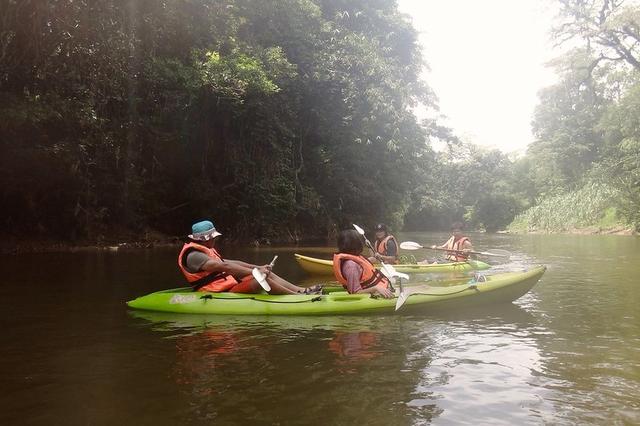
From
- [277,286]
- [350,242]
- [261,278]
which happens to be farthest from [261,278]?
[350,242]

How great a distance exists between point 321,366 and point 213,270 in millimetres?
2404

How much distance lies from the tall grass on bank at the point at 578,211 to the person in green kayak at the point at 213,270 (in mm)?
26114

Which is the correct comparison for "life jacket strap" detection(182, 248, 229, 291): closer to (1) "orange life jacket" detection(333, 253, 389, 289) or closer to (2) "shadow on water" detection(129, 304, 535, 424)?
(2) "shadow on water" detection(129, 304, 535, 424)

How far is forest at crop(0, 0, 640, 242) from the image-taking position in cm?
1113

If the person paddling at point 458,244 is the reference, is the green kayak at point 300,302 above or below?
below

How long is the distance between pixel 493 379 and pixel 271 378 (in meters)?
1.44

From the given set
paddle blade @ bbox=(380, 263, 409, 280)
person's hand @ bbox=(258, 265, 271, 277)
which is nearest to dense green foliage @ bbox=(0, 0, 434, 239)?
person's hand @ bbox=(258, 265, 271, 277)

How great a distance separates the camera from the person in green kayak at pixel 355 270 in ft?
19.2

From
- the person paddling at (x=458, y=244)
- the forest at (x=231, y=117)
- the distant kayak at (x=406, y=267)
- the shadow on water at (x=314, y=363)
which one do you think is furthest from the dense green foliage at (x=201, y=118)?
the shadow on water at (x=314, y=363)

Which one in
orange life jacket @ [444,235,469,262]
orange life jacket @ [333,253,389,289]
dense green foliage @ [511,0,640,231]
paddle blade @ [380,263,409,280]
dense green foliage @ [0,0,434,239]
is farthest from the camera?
dense green foliage @ [511,0,640,231]

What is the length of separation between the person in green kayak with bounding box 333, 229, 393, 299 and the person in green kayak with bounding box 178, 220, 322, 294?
1.46 ft

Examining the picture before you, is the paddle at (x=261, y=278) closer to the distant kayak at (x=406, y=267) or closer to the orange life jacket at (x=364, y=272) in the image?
the orange life jacket at (x=364, y=272)

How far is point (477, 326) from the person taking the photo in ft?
17.5

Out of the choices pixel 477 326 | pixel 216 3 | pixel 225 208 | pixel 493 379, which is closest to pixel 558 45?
pixel 225 208
